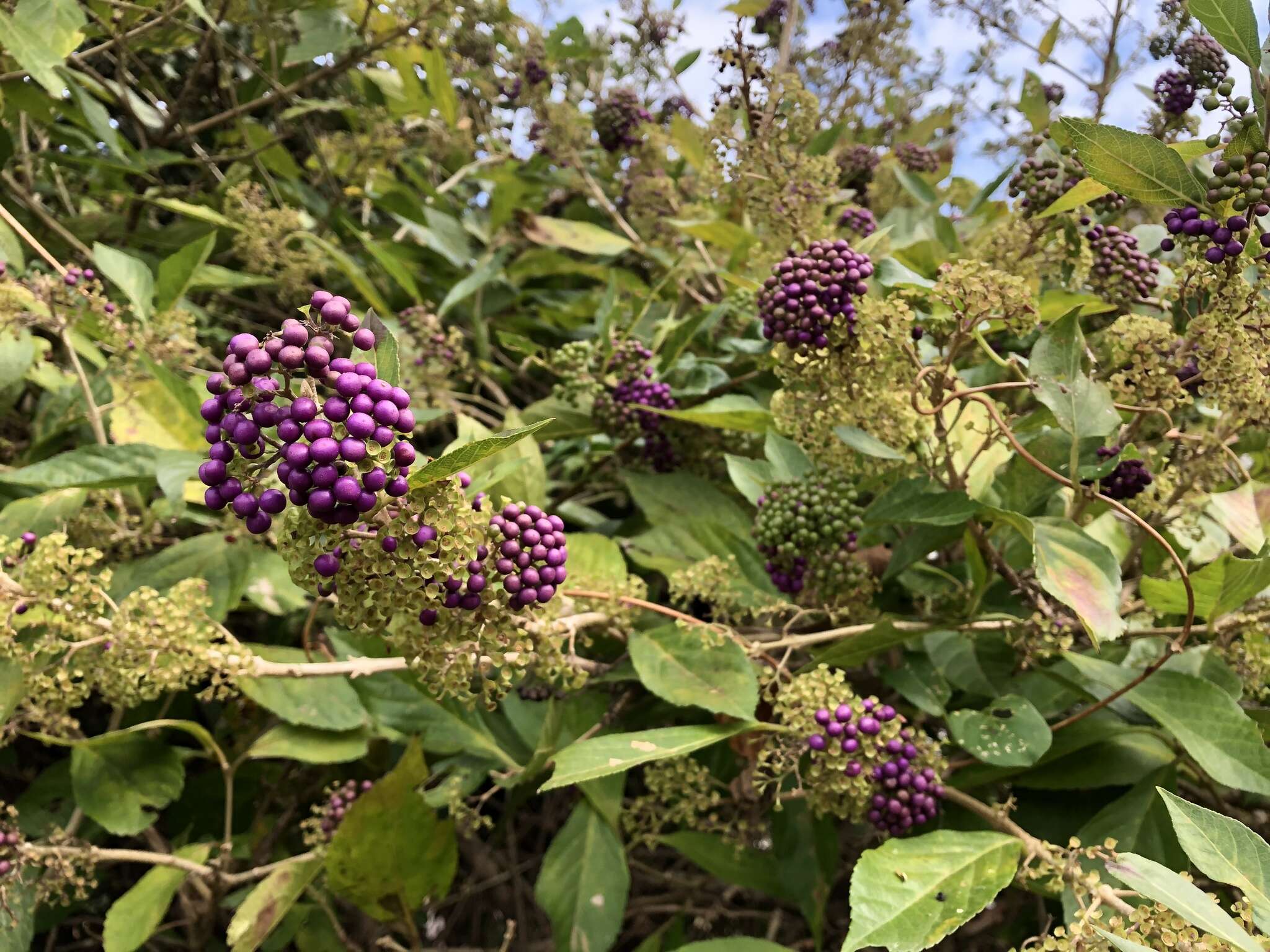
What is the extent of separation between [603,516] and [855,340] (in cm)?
113

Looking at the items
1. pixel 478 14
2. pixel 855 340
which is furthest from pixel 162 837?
pixel 478 14

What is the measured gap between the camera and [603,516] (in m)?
2.39

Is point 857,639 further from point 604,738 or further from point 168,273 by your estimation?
point 168,273

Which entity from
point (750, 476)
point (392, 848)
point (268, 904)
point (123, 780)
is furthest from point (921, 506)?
point (123, 780)

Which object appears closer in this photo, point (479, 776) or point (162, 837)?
point (479, 776)

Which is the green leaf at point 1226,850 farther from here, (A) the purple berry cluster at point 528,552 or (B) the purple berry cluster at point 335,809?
(B) the purple berry cluster at point 335,809

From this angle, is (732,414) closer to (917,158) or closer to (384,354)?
(384,354)

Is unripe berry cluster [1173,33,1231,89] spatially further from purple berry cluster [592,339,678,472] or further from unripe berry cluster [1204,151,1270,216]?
purple berry cluster [592,339,678,472]

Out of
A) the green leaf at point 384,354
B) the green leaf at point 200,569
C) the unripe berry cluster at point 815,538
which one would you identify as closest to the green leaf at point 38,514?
the green leaf at point 200,569

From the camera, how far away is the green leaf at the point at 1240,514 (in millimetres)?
1412

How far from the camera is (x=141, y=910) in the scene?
5.50 ft

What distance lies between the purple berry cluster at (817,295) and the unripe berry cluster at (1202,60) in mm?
1398

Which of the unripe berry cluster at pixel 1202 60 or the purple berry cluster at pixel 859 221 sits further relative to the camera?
the purple berry cluster at pixel 859 221

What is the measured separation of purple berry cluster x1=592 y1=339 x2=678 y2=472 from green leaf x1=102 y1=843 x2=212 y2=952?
4.43 feet
